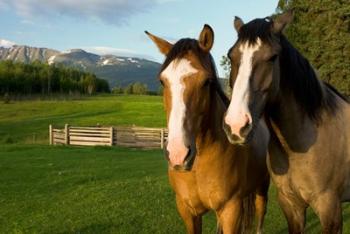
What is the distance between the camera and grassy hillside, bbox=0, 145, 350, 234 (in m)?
7.04

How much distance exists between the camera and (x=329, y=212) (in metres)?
3.72

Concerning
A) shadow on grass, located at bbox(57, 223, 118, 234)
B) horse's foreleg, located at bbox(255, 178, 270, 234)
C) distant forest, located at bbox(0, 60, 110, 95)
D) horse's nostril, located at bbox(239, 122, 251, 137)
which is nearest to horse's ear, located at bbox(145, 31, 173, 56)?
horse's nostril, located at bbox(239, 122, 251, 137)

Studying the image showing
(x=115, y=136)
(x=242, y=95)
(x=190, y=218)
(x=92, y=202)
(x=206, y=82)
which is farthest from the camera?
(x=115, y=136)

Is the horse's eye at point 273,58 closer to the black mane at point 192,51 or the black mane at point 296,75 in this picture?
the black mane at point 296,75

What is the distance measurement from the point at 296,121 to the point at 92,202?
600 centimetres

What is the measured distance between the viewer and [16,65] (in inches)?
3164

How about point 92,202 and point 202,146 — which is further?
point 92,202

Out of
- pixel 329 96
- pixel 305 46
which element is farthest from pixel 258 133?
pixel 305 46

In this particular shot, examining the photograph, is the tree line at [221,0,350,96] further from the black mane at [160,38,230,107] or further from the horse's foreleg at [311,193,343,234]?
the black mane at [160,38,230,107]

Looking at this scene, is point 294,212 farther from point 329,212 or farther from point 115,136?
point 115,136

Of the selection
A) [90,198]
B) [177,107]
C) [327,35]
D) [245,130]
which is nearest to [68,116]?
[327,35]

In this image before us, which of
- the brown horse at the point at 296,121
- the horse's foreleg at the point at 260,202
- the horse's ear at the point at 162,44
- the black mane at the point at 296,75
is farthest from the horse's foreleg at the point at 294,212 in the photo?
the horse's ear at the point at 162,44

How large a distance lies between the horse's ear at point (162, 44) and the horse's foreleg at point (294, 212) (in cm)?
172

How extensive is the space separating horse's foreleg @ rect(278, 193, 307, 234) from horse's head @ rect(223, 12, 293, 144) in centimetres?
118
